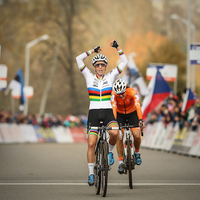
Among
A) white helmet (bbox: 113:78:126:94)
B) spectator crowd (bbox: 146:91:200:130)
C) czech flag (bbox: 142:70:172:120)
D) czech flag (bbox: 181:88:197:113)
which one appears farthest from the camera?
czech flag (bbox: 142:70:172:120)

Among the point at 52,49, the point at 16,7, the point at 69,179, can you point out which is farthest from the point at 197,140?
the point at 16,7

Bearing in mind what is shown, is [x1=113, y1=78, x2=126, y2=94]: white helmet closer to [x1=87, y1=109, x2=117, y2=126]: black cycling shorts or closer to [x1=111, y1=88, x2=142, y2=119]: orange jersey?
[x1=111, y1=88, x2=142, y2=119]: orange jersey

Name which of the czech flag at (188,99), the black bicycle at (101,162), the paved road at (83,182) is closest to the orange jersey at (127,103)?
the black bicycle at (101,162)

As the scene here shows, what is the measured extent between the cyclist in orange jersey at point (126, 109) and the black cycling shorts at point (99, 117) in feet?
3.17

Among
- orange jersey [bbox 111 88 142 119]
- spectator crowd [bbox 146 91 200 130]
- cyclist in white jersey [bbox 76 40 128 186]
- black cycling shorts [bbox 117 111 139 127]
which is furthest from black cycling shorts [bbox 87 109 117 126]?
spectator crowd [bbox 146 91 200 130]

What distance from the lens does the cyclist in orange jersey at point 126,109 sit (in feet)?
33.0

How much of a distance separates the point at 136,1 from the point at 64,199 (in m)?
59.1

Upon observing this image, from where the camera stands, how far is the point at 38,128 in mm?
33750

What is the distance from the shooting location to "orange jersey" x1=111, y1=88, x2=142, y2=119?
34.2ft

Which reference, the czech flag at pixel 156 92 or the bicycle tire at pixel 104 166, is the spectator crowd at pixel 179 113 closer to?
the czech flag at pixel 156 92

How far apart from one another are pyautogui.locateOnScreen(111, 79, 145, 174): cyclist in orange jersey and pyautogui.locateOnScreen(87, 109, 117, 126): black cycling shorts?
0.97 meters


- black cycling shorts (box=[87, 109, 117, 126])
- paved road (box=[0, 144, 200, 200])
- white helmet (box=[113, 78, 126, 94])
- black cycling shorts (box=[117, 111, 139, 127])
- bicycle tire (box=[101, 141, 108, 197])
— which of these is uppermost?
white helmet (box=[113, 78, 126, 94])

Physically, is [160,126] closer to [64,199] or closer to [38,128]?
[38,128]

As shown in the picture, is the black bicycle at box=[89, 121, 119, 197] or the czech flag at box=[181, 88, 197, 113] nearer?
the black bicycle at box=[89, 121, 119, 197]
